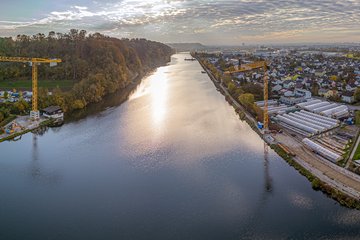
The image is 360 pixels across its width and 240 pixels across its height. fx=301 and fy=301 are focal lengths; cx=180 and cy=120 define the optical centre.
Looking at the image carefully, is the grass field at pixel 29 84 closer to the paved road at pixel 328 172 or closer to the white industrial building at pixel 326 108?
the white industrial building at pixel 326 108

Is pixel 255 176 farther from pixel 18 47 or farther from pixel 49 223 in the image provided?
pixel 18 47

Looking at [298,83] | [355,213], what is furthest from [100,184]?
[298,83]

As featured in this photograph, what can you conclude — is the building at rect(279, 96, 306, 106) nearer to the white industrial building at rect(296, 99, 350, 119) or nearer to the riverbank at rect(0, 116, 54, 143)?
the white industrial building at rect(296, 99, 350, 119)

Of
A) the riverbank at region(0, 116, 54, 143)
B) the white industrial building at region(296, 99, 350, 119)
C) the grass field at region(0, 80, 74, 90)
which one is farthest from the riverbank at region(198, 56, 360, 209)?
the grass field at region(0, 80, 74, 90)

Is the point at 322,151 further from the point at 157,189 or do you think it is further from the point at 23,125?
the point at 23,125

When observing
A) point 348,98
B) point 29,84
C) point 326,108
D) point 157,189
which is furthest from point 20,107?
point 348,98

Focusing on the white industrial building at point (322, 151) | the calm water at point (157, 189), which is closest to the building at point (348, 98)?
the calm water at point (157, 189)
